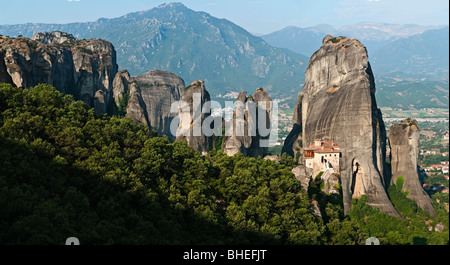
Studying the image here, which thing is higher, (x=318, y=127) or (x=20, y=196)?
(x=318, y=127)

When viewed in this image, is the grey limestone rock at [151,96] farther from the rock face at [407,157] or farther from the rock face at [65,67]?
the rock face at [407,157]

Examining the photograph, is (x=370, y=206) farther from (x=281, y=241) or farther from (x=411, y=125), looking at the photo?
(x=281, y=241)

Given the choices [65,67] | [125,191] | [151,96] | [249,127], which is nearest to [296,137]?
[249,127]

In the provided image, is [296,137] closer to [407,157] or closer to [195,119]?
[195,119]
